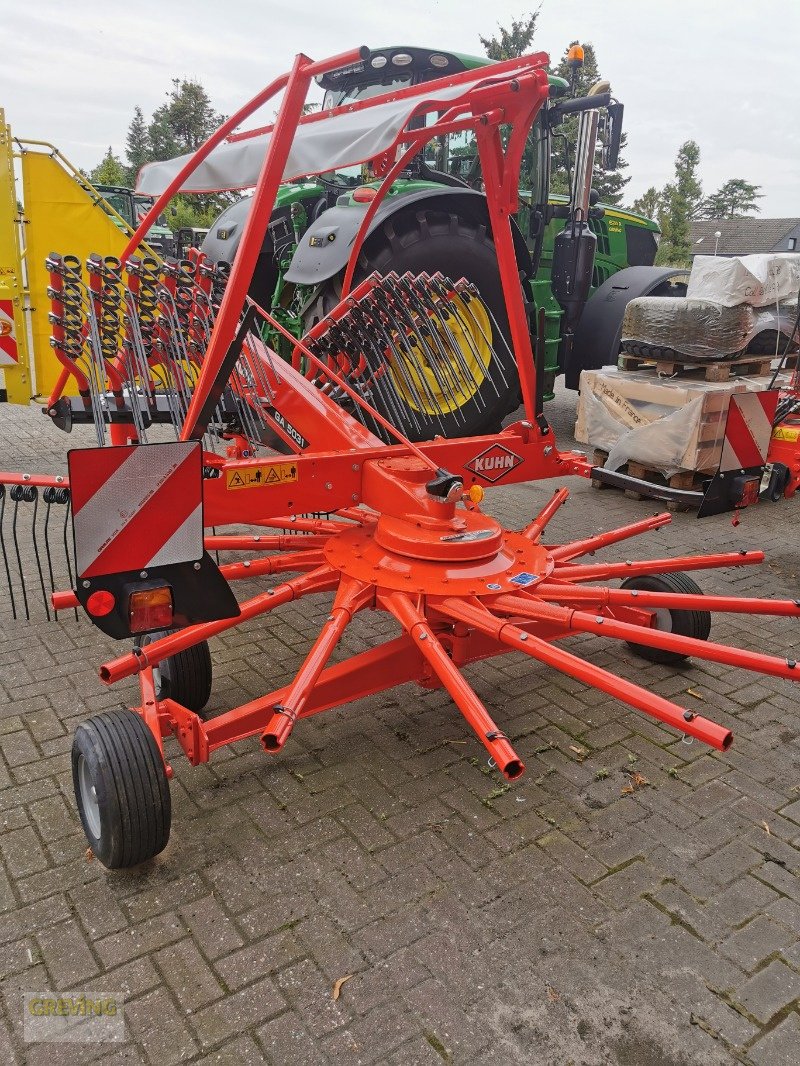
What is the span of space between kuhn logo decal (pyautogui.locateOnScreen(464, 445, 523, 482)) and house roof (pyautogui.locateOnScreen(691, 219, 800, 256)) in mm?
41888

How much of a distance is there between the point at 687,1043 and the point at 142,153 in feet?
176

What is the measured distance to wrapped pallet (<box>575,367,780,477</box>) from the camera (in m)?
5.53

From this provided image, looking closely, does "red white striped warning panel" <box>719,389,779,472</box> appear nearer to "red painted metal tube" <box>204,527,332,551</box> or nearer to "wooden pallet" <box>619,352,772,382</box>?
→ "red painted metal tube" <box>204,527,332,551</box>

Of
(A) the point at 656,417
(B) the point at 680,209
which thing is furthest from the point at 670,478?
(B) the point at 680,209

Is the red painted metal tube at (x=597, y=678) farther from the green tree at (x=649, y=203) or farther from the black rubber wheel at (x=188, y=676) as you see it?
the green tree at (x=649, y=203)

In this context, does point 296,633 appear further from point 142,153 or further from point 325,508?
point 142,153

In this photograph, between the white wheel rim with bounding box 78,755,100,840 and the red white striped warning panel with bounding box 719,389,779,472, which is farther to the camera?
the red white striped warning panel with bounding box 719,389,779,472

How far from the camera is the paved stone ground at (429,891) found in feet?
6.09

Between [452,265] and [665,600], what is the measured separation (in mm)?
3598

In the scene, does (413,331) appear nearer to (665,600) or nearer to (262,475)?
(262,475)

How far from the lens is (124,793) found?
2.18 m

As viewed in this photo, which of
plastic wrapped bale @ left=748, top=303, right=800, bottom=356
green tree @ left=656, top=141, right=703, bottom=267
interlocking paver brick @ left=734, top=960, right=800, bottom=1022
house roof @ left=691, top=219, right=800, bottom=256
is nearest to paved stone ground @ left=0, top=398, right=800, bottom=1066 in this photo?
interlocking paver brick @ left=734, top=960, right=800, bottom=1022

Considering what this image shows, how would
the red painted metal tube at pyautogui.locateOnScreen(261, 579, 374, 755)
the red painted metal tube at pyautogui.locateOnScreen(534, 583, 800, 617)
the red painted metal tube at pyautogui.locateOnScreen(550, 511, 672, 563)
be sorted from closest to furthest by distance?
the red painted metal tube at pyautogui.locateOnScreen(261, 579, 374, 755) → the red painted metal tube at pyautogui.locateOnScreen(534, 583, 800, 617) → the red painted metal tube at pyautogui.locateOnScreen(550, 511, 672, 563)

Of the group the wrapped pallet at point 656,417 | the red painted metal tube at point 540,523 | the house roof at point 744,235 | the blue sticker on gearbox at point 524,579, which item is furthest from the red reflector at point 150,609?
the house roof at point 744,235
